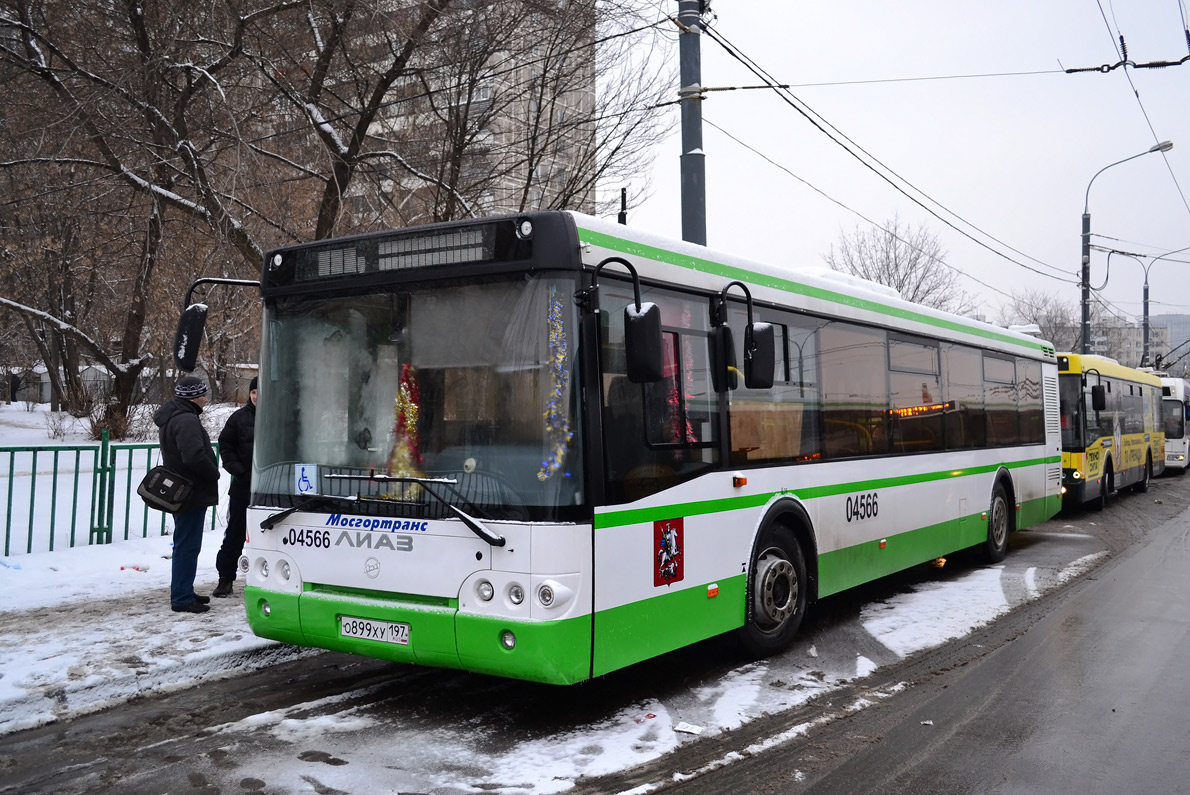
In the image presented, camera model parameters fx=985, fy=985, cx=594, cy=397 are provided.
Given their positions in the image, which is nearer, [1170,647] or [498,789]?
[498,789]

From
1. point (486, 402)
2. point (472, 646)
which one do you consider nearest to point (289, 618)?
point (472, 646)

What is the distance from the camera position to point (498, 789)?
15.3 ft

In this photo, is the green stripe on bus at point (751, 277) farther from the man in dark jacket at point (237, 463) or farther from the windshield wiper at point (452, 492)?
the man in dark jacket at point (237, 463)

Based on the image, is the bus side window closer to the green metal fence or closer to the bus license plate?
the bus license plate

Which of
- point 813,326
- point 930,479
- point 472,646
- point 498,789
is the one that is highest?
point 813,326

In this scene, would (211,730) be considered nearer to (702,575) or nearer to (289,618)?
(289,618)

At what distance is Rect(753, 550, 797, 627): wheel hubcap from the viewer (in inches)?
275

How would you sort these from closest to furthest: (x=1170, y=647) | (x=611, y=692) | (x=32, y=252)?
1. (x=611, y=692)
2. (x=1170, y=647)
3. (x=32, y=252)

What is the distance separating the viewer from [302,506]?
19.6ft

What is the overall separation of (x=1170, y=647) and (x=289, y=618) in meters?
6.55

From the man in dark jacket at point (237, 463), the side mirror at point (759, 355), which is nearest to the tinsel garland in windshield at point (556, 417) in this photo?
the side mirror at point (759, 355)

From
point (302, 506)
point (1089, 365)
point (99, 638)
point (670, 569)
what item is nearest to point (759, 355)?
point (670, 569)

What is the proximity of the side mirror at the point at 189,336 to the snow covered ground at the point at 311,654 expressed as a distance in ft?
6.76

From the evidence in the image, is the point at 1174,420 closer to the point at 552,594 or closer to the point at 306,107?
the point at 306,107
